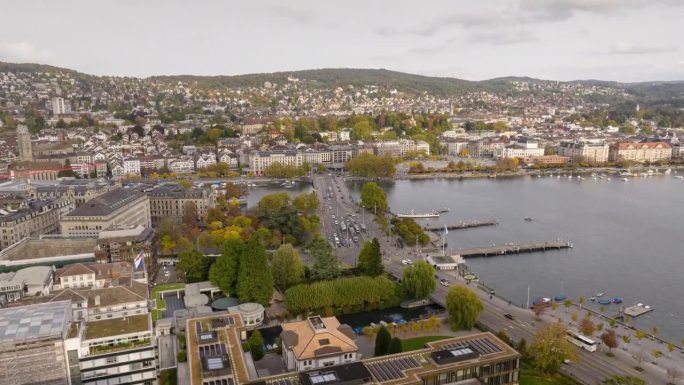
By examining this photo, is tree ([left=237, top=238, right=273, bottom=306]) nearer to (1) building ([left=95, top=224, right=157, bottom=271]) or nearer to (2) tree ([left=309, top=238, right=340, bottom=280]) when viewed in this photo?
(2) tree ([left=309, top=238, right=340, bottom=280])

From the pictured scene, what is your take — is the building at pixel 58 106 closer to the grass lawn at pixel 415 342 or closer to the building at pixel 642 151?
the building at pixel 642 151

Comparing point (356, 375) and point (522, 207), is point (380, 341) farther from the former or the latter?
point (522, 207)

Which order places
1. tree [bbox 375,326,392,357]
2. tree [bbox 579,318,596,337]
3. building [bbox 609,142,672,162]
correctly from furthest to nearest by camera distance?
building [bbox 609,142,672,162], tree [bbox 579,318,596,337], tree [bbox 375,326,392,357]

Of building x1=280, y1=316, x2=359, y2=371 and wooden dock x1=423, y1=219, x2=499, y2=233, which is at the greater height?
building x1=280, y1=316, x2=359, y2=371

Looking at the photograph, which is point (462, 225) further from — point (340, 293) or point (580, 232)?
point (340, 293)

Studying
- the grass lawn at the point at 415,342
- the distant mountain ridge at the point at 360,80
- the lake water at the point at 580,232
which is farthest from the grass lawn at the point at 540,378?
the distant mountain ridge at the point at 360,80

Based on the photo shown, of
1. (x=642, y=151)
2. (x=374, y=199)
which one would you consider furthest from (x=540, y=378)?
(x=642, y=151)

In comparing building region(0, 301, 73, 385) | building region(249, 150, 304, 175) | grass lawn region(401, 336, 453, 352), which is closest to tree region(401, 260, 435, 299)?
grass lawn region(401, 336, 453, 352)
